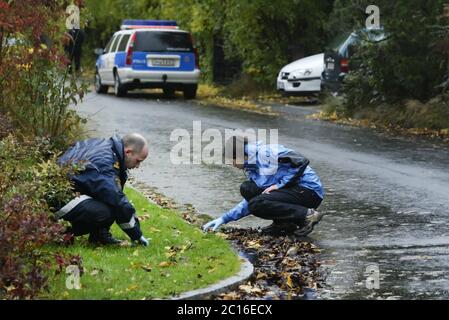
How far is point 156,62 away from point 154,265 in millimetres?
19646

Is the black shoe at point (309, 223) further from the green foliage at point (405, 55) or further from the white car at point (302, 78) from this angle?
the white car at point (302, 78)

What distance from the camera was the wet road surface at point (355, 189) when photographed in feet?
26.2

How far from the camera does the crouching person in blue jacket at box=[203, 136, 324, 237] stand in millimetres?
9297

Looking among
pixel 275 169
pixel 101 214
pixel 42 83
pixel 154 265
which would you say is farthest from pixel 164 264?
pixel 42 83

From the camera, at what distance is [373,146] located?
16594 mm

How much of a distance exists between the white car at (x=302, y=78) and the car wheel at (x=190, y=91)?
355 cm

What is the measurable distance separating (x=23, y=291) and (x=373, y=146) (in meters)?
10.8

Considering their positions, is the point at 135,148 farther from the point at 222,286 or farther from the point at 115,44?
the point at 115,44

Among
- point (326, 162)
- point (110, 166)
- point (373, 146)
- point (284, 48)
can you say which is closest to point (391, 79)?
point (373, 146)

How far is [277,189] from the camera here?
372 inches

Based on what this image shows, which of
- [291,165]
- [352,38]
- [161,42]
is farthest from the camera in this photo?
[161,42]

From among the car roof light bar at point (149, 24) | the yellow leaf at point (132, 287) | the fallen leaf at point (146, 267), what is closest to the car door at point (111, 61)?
the car roof light bar at point (149, 24)

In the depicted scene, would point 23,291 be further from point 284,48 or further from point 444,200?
point 284,48

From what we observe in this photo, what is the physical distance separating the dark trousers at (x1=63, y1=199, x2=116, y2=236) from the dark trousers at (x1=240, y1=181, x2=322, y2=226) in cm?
159
